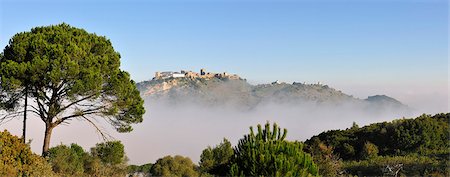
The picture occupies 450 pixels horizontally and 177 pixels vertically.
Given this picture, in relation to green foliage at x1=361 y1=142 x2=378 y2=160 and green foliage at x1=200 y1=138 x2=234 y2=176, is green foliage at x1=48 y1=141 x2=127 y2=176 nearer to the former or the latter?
green foliage at x1=200 y1=138 x2=234 y2=176

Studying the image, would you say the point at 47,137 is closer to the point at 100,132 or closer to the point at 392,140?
the point at 100,132

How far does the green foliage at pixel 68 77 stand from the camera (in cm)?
2130

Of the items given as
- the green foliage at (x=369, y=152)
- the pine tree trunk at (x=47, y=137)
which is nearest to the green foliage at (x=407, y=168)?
the green foliage at (x=369, y=152)

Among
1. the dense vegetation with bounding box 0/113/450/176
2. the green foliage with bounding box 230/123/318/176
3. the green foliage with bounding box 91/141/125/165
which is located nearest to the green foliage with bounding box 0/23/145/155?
the green foliage with bounding box 91/141/125/165

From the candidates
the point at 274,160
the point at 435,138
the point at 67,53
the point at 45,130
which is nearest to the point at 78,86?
→ the point at 67,53

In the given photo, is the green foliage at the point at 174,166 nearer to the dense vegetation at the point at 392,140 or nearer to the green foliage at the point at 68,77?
the green foliage at the point at 68,77

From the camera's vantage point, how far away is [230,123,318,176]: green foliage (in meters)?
11.6

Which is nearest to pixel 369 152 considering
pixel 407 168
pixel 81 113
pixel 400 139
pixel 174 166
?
pixel 400 139

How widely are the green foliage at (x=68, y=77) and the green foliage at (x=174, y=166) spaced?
5.99 meters

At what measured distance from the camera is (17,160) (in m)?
17.8

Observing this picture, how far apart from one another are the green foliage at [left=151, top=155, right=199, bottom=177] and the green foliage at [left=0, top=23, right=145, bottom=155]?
5992 millimetres

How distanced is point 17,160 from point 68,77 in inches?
206

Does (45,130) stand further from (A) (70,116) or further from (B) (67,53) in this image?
(B) (67,53)

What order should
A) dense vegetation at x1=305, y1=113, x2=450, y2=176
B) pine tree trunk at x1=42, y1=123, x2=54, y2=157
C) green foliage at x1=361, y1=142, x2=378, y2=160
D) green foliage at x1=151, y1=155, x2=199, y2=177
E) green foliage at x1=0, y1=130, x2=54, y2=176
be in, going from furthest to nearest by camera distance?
dense vegetation at x1=305, y1=113, x2=450, y2=176 < green foliage at x1=361, y1=142, x2=378, y2=160 < green foliage at x1=151, y1=155, x2=199, y2=177 < pine tree trunk at x1=42, y1=123, x2=54, y2=157 < green foliage at x1=0, y1=130, x2=54, y2=176
